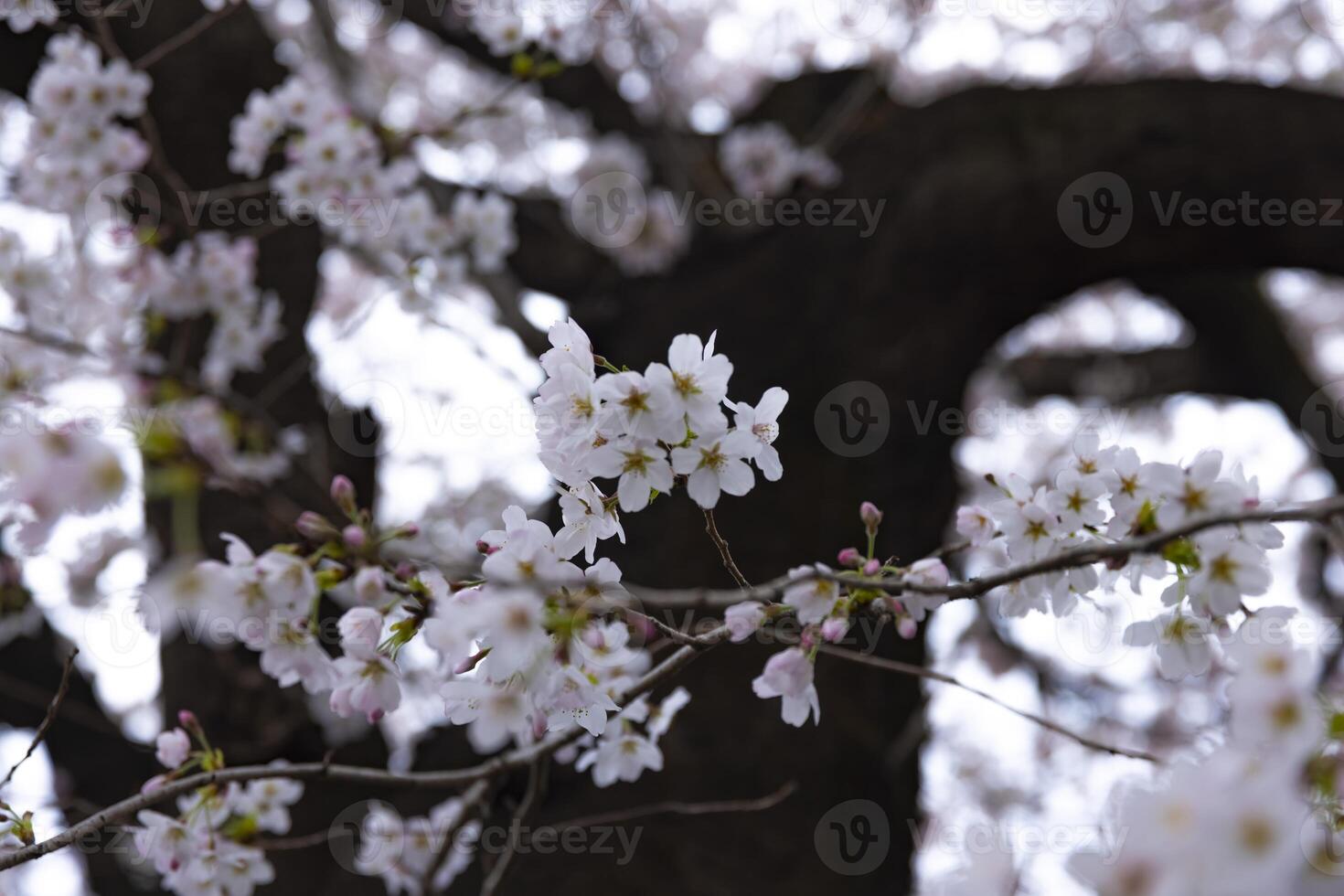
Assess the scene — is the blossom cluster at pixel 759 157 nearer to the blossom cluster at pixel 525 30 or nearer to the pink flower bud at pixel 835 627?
the blossom cluster at pixel 525 30

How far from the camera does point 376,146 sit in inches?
70.7

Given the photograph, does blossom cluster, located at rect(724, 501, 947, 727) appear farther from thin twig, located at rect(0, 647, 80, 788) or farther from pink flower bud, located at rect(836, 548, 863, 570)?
thin twig, located at rect(0, 647, 80, 788)

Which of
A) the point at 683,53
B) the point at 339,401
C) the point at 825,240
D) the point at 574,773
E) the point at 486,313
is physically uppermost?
the point at 683,53

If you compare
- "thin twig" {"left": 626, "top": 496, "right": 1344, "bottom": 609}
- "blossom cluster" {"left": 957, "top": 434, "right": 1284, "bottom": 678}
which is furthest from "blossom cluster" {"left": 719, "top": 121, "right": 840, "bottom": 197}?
"thin twig" {"left": 626, "top": 496, "right": 1344, "bottom": 609}

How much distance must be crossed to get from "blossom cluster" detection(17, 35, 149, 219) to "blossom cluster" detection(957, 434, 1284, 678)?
168cm

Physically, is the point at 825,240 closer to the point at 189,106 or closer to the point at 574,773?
the point at 574,773

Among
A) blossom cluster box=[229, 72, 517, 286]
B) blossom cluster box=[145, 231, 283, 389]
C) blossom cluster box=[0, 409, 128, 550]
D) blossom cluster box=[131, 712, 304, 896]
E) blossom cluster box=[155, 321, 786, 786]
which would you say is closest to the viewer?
blossom cluster box=[0, 409, 128, 550]

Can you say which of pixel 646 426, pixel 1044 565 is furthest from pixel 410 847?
pixel 1044 565

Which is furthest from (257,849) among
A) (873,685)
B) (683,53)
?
(683,53)

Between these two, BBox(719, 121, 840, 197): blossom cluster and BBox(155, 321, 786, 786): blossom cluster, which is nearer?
BBox(155, 321, 786, 786): blossom cluster

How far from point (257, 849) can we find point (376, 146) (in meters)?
1.33

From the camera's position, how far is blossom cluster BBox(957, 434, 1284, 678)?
70 cm

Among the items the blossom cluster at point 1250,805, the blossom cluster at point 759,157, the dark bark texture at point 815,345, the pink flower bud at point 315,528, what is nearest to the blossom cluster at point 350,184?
the dark bark texture at point 815,345

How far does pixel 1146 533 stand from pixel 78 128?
191cm
